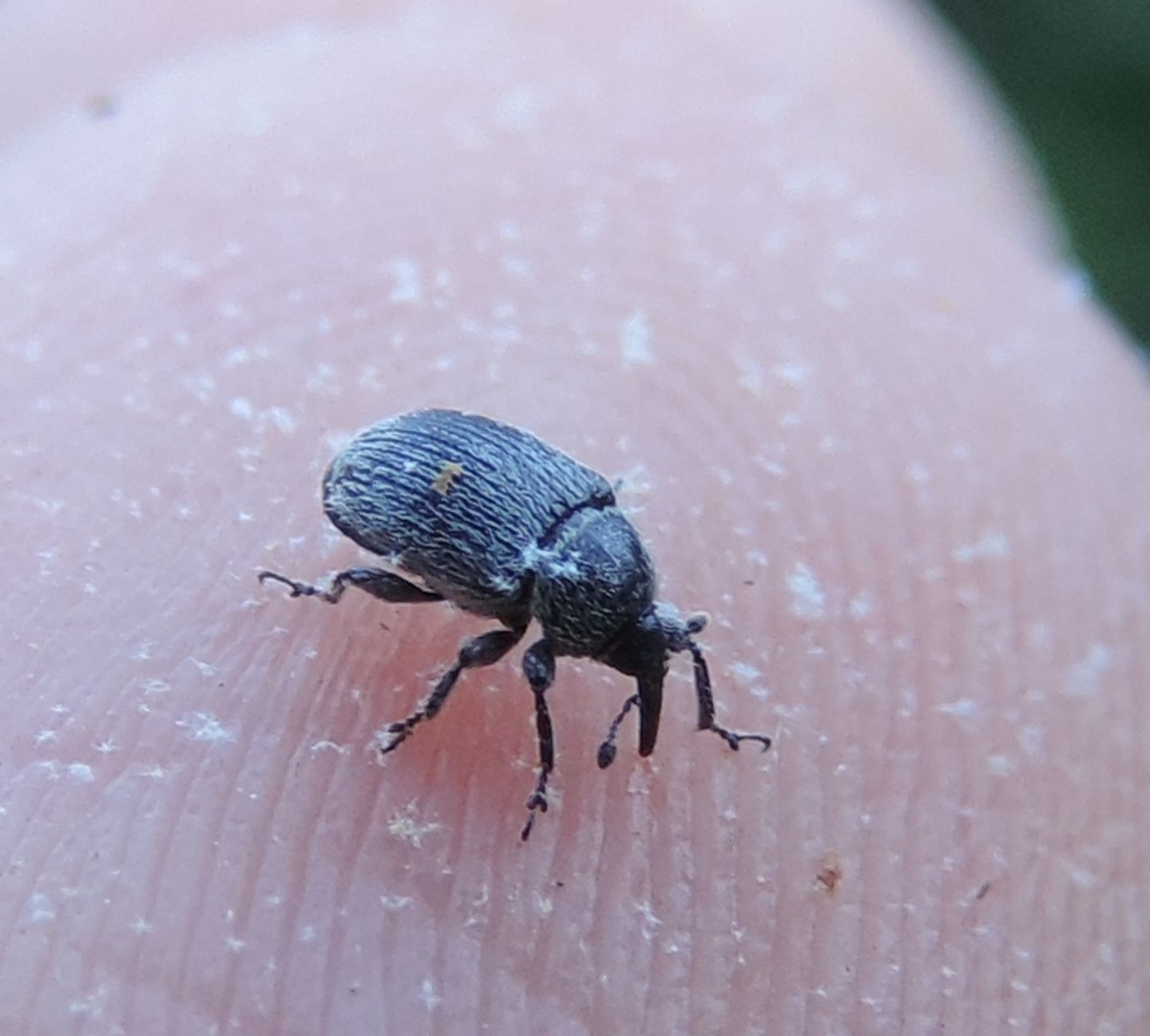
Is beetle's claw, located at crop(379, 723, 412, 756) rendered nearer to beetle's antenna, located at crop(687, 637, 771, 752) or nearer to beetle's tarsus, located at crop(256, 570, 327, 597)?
beetle's tarsus, located at crop(256, 570, 327, 597)

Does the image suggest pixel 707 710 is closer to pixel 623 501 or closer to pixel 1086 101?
pixel 623 501

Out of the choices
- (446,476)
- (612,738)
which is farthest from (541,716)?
(446,476)

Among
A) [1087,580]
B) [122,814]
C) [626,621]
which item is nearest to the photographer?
[122,814]

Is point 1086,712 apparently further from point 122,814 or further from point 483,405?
point 122,814

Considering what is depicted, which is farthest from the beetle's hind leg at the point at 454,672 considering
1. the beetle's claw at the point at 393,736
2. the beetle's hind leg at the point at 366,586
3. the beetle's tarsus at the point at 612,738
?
the beetle's tarsus at the point at 612,738

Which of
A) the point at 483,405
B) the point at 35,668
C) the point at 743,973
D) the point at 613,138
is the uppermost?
the point at 613,138

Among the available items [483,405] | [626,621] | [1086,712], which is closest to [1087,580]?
[1086,712]
